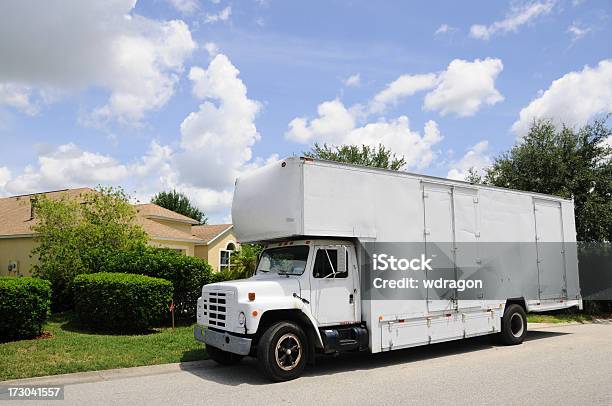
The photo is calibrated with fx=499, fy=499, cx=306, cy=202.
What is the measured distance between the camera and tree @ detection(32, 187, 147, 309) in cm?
1614

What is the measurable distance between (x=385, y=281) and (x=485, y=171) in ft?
49.4

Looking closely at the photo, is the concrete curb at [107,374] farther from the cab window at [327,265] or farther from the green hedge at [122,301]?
the green hedge at [122,301]

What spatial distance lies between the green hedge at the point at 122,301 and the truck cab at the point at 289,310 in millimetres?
3811

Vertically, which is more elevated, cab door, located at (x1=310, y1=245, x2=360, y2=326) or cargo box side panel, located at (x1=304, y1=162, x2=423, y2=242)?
cargo box side panel, located at (x1=304, y1=162, x2=423, y2=242)

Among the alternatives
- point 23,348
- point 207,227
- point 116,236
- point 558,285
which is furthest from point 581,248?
point 207,227

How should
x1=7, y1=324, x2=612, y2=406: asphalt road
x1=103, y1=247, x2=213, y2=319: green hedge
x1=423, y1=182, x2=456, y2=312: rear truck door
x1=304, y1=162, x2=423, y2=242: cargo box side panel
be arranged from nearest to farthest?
x1=7, y1=324, x2=612, y2=406: asphalt road < x1=304, y1=162, x2=423, y2=242: cargo box side panel < x1=423, y1=182, x2=456, y2=312: rear truck door < x1=103, y1=247, x2=213, y2=319: green hedge

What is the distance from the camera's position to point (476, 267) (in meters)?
11.2

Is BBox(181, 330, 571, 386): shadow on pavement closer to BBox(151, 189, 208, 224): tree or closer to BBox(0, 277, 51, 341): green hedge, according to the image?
BBox(0, 277, 51, 341): green hedge

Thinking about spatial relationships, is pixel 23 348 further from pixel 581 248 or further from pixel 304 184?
pixel 581 248

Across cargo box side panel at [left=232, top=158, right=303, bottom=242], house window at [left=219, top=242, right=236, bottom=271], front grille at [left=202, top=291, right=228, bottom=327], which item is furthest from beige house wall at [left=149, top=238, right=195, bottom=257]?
front grille at [left=202, top=291, right=228, bottom=327]

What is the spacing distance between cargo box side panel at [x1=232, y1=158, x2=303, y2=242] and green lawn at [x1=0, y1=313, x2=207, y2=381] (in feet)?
9.59

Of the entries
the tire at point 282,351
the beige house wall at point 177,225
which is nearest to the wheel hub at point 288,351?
the tire at point 282,351

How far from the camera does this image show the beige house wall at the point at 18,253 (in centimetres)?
2167
